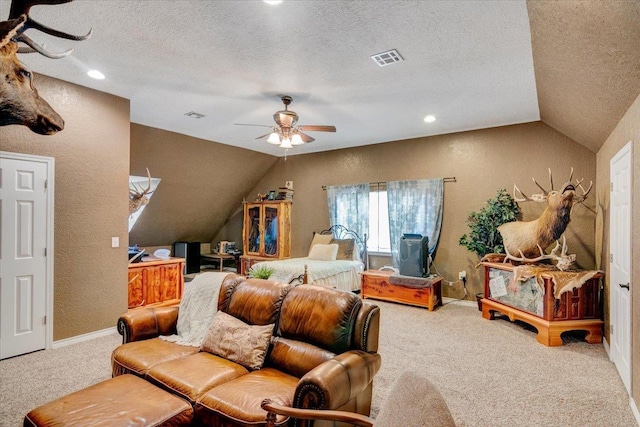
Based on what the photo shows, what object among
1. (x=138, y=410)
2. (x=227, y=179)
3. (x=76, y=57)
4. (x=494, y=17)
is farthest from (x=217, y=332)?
(x=227, y=179)

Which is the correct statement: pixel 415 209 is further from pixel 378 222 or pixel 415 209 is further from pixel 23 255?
pixel 23 255

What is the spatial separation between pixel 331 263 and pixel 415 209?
1775 millimetres

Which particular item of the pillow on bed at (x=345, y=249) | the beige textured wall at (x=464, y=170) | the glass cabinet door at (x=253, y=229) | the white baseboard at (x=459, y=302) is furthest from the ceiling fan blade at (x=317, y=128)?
the glass cabinet door at (x=253, y=229)

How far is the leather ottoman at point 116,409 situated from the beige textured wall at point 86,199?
2.29 meters

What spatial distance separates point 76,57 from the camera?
10.3 ft

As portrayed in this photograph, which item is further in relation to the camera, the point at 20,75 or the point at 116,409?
the point at 20,75

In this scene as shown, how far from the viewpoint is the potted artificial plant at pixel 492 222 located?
193 inches

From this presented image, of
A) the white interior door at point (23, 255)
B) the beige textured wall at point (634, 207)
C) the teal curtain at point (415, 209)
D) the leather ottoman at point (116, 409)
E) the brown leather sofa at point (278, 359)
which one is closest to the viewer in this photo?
the leather ottoman at point (116, 409)

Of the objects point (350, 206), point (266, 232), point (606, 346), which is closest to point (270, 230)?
point (266, 232)

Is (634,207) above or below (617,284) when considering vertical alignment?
above

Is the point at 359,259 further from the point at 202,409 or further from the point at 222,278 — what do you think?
the point at 202,409

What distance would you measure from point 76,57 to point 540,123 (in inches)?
228

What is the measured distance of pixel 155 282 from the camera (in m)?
5.06

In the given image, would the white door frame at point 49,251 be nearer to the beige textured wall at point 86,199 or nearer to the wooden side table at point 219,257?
the beige textured wall at point 86,199
